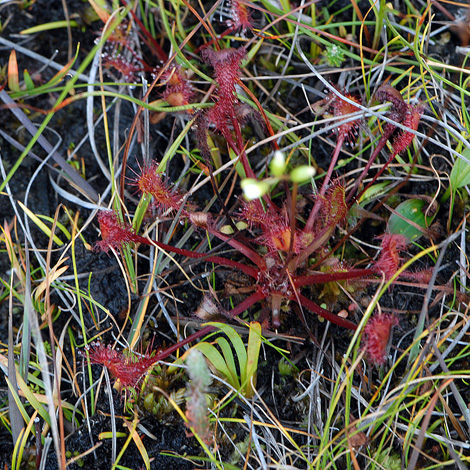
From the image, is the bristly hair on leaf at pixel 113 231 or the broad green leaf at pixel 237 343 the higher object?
the bristly hair on leaf at pixel 113 231

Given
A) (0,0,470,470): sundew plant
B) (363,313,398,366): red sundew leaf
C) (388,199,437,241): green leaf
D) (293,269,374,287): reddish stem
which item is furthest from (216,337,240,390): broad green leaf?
(388,199,437,241): green leaf

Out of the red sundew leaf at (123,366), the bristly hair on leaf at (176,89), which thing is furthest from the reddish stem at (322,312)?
the bristly hair on leaf at (176,89)

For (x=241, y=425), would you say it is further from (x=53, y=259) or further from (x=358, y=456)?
(x=53, y=259)

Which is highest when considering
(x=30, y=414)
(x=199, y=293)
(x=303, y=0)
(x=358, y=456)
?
(x=303, y=0)

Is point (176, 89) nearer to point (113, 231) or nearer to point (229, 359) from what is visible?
point (113, 231)

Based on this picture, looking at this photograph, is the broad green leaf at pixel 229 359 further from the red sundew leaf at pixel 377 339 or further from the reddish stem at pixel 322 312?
the red sundew leaf at pixel 377 339

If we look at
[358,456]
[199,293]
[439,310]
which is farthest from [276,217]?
[358,456]
